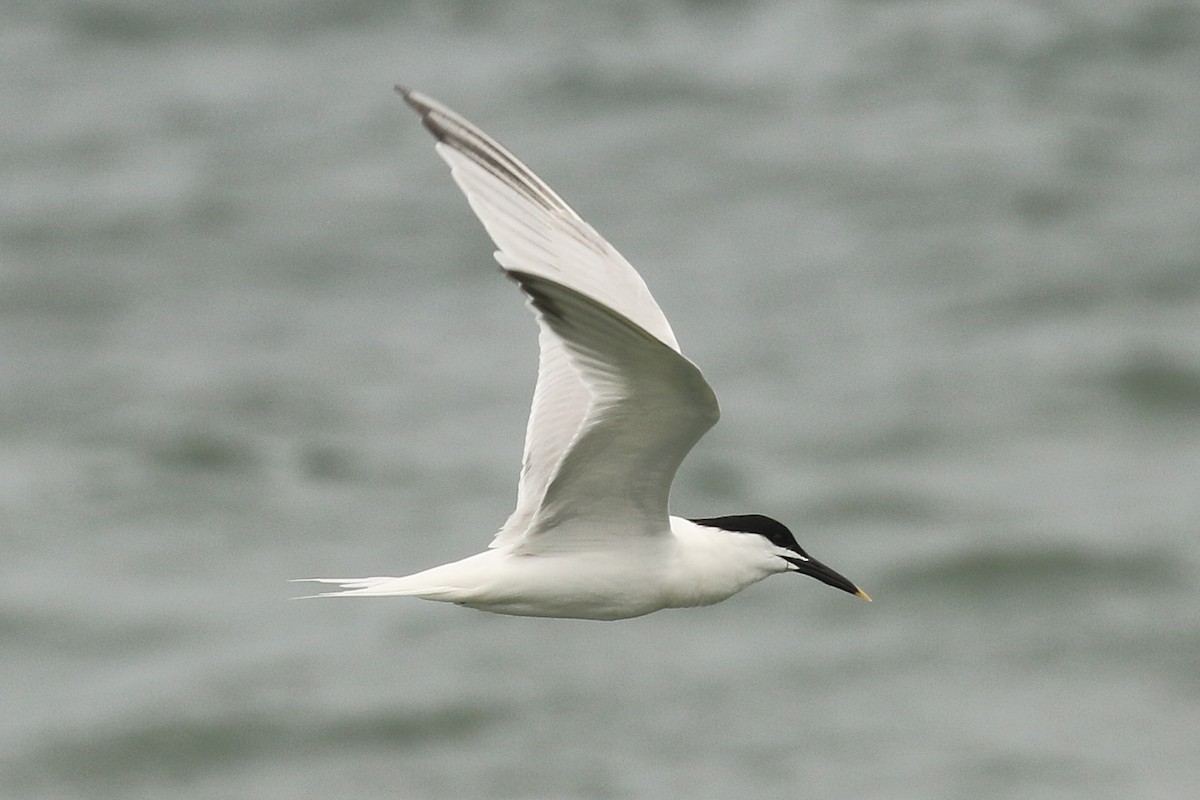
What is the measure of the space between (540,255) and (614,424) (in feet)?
2.40

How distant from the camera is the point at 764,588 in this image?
2319cm

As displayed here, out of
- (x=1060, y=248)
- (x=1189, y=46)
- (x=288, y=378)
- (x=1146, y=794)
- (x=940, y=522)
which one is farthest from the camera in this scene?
(x=1189, y=46)

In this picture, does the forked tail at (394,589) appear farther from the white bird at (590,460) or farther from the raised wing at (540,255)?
the raised wing at (540,255)

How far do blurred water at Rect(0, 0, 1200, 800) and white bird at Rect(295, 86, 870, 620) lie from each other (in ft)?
39.7

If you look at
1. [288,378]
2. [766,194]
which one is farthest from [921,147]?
[288,378]

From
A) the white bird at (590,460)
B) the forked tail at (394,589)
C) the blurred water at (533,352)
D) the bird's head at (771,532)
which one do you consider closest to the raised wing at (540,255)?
the white bird at (590,460)

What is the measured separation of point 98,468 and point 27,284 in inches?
135

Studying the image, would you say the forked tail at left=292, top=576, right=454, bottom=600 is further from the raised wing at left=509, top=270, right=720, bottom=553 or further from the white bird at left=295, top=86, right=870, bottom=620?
the raised wing at left=509, top=270, right=720, bottom=553

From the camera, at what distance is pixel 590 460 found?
714 centimetres

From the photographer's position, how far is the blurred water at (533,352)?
2066 cm

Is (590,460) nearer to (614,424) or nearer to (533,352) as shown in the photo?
(614,424)

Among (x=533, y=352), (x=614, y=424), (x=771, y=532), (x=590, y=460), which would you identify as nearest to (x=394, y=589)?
(x=590, y=460)

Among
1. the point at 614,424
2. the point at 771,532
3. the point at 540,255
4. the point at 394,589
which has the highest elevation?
the point at 540,255

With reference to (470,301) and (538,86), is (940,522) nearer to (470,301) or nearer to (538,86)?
(470,301)
